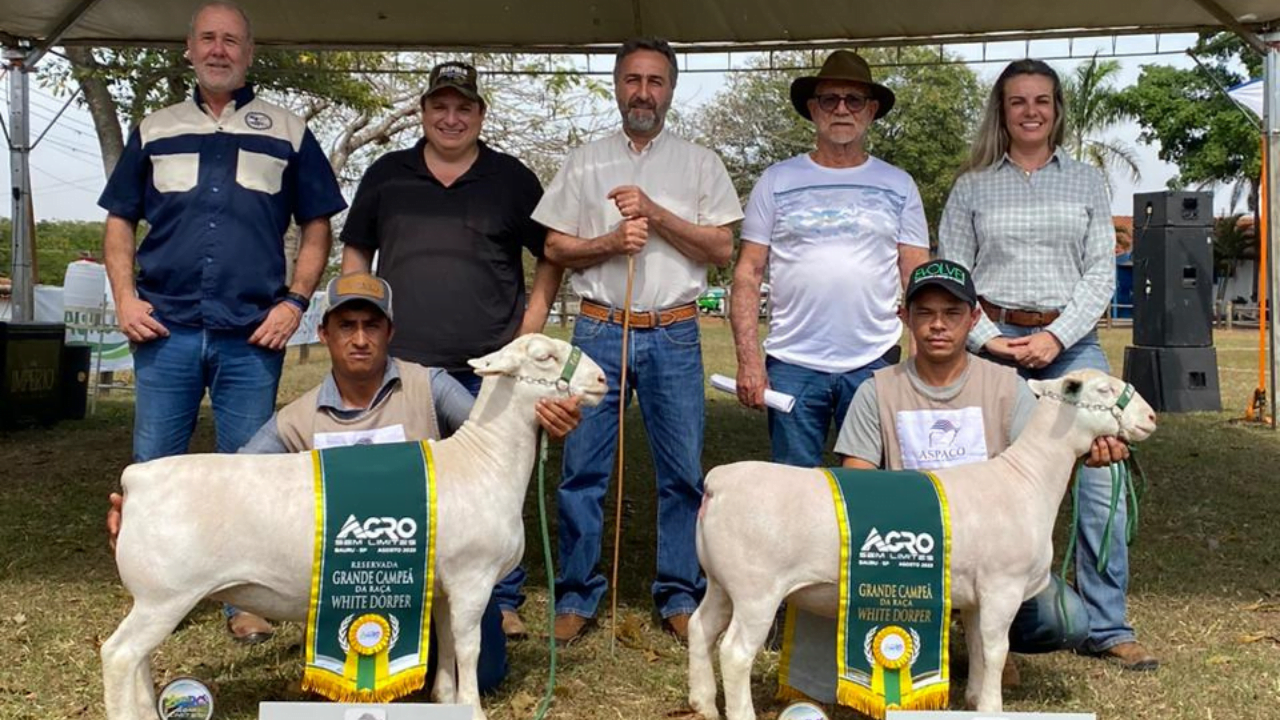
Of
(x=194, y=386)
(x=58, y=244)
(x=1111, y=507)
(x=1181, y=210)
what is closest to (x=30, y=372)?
(x=194, y=386)

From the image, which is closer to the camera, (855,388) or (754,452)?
(855,388)

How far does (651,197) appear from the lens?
4.80 metres

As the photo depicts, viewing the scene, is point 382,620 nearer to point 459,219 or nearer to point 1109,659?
point 459,219

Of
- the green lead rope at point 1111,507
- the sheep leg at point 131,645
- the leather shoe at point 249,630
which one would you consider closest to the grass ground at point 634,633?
the leather shoe at point 249,630

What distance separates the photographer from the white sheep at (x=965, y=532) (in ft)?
11.8

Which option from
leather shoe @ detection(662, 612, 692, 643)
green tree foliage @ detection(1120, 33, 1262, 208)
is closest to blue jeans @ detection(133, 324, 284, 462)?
leather shoe @ detection(662, 612, 692, 643)

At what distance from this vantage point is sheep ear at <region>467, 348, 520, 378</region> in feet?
12.2

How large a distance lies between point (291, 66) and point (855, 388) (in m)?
14.2

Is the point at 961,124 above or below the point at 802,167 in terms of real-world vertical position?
above

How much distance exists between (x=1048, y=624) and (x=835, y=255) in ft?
5.30

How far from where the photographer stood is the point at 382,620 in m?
3.64

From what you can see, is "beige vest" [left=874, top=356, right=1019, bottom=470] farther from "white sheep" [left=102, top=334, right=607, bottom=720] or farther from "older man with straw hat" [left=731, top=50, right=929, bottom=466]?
"white sheep" [left=102, top=334, right=607, bottom=720]

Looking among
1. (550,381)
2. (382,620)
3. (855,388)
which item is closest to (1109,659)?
(855,388)

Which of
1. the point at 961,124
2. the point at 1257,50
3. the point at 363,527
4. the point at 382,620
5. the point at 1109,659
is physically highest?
the point at 961,124
